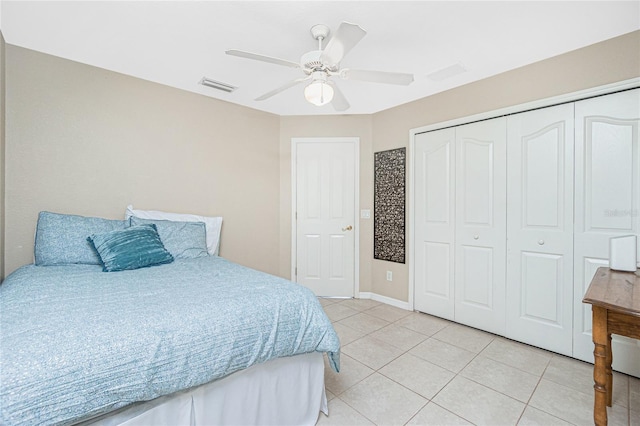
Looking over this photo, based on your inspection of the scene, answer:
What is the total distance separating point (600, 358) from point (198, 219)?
3076 millimetres

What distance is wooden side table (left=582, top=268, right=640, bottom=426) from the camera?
51.1 inches

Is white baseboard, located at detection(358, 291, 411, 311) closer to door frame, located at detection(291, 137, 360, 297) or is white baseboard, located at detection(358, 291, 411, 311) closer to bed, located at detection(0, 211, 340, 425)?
door frame, located at detection(291, 137, 360, 297)

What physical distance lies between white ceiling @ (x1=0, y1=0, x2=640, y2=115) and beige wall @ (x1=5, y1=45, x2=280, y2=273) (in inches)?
9.1

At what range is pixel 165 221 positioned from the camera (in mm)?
2635

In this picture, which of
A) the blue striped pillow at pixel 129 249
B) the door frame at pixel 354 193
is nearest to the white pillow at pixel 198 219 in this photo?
the blue striped pillow at pixel 129 249

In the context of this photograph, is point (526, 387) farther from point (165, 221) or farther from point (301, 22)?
point (165, 221)

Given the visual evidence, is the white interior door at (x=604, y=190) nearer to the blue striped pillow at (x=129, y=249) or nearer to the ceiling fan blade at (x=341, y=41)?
the ceiling fan blade at (x=341, y=41)

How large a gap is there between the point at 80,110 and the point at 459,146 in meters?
3.43

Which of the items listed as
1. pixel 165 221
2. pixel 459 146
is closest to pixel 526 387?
pixel 459 146

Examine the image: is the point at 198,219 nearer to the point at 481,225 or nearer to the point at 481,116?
the point at 481,225

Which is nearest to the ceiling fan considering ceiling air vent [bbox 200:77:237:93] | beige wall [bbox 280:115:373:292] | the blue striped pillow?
ceiling air vent [bbox 200:77:237:93]

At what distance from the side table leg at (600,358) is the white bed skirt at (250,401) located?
1.31 meters

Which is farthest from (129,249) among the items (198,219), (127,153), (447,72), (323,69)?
(447,72)

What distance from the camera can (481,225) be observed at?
2859 millimetres
